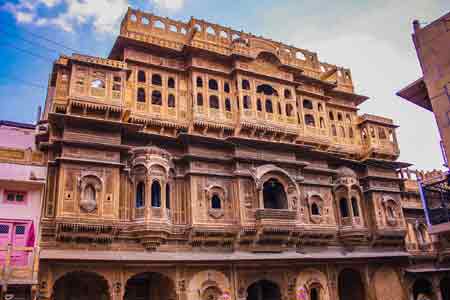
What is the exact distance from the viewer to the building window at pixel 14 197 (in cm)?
1609

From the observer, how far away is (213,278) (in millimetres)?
18672

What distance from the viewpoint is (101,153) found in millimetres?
18141

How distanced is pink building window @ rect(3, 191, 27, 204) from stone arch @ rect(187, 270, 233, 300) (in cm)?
764

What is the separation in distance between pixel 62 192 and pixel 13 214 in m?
1.90

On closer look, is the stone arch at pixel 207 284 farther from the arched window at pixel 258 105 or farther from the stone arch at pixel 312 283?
the arched window at pixel 258 105

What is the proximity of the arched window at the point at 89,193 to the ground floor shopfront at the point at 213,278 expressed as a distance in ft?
7.43

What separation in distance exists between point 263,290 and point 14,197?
42.4 ft

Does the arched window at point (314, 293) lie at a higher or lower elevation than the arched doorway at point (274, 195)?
lower

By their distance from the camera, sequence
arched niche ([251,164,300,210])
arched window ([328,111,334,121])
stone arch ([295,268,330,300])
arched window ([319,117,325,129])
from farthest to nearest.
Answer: arched window ([328,111,334,121]), arched window ([319,117,325,129]), arched niche ([251,164,300,210]), stone arch ([295,268,330,300])

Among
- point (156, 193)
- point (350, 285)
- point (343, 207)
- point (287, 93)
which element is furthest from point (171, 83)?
point (350, 285)

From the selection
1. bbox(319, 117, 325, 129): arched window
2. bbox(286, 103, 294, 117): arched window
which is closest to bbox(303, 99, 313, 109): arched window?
bbox(319, 117, 325, 129): arched window

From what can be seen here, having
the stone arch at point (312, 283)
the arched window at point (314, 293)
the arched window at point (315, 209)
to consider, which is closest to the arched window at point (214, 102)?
the arched window at point (315, 209)

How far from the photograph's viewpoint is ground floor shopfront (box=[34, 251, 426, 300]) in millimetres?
16516

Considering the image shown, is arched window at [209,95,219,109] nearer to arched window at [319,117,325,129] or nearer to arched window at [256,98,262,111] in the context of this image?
arched window at [256,98,262,111]
